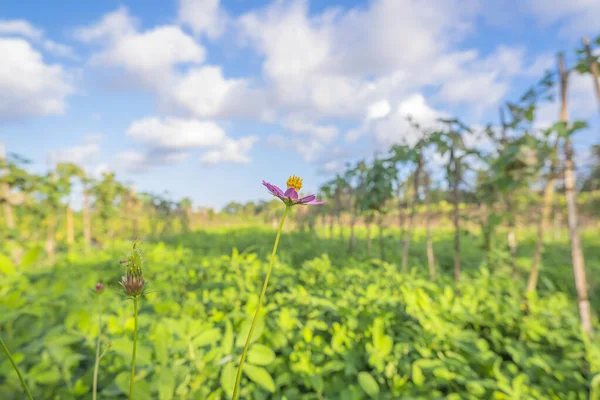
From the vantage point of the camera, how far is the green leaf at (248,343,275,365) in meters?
0.95

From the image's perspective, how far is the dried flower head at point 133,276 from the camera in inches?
19.5

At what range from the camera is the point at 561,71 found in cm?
294

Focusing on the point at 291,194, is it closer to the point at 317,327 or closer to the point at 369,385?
the point at 369,385

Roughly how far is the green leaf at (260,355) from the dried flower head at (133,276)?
55 centimetres

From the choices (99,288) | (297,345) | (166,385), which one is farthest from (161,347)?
(297,345)

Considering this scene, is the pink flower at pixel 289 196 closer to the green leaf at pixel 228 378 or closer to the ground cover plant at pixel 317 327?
the ground cover plant at pixel 317 327

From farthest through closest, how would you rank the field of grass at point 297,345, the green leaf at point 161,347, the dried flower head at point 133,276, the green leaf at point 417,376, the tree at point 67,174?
the tree at point 67,174
the green leaf at point 417,376
the field of grass at point 297,345
the green leaf at point 161,347
the dried flower head at point 133,276

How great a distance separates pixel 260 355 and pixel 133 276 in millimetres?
591

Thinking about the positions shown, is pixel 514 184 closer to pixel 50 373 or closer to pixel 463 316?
pixel 463 316

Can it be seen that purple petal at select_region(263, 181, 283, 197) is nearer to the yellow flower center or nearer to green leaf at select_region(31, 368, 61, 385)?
the yellow flower center

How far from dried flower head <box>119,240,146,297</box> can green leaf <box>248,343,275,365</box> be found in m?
0.55

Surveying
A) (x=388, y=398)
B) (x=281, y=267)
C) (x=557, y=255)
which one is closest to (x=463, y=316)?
A: (x=388, y=398)

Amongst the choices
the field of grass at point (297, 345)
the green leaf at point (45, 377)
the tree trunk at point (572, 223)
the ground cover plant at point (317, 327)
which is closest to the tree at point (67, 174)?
the ground cover plant at point (317, 327)

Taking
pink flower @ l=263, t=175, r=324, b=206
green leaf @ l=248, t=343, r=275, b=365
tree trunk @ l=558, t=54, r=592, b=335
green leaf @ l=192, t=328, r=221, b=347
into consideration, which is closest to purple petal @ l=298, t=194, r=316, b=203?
pink flower @ l=263, t=175, r=324, b=206
